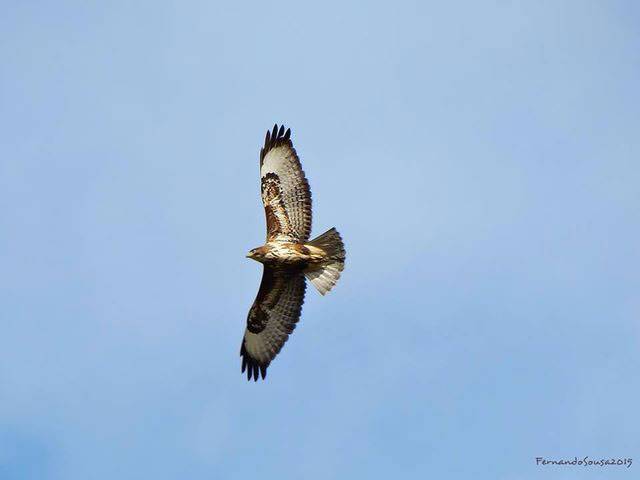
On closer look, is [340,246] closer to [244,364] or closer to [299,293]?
[299,293]

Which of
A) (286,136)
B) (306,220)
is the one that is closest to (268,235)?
(306,220)

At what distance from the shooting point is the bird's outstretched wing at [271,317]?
568 inches

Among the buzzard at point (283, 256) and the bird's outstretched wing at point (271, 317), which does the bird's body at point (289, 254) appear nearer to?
the buzzard at point (283, 256)

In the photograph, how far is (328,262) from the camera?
14.0m

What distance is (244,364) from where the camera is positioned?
15297 millimetres

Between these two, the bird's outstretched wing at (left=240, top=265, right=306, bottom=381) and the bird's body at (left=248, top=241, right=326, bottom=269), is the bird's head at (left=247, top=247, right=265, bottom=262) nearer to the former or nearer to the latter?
the bird's body at (left=248, top=241, right=326, bottom=269)

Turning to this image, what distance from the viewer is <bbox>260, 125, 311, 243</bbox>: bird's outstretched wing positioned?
14.3 m

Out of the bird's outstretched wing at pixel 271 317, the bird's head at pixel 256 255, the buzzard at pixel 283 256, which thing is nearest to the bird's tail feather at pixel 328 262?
the buzzard at pixel 283 256

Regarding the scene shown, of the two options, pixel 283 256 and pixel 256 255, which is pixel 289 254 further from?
pixel 256 255

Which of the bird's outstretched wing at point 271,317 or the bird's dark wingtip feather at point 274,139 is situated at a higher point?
the bird's dark wingtip feather at point 274,139

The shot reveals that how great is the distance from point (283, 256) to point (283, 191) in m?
1.16

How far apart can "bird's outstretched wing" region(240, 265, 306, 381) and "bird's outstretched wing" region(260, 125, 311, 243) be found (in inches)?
23.8

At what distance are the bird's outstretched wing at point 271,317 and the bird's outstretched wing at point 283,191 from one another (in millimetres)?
604

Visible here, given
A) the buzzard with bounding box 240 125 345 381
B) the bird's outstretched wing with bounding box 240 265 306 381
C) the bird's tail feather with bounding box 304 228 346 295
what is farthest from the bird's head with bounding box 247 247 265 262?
the bird's tail feather with bounding box 304 228 346 295
